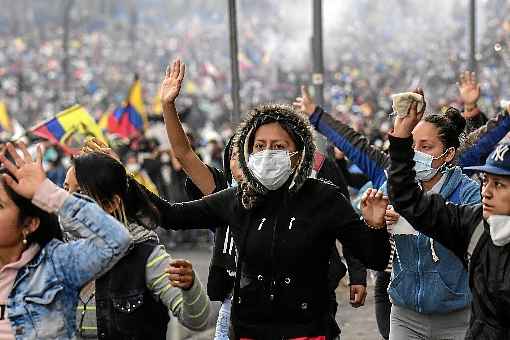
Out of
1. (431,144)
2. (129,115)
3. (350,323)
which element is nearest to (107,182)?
(431,144)

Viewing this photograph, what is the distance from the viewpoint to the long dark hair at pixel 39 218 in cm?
330

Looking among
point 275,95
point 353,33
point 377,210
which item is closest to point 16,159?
point 377,210

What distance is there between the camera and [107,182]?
380 cm

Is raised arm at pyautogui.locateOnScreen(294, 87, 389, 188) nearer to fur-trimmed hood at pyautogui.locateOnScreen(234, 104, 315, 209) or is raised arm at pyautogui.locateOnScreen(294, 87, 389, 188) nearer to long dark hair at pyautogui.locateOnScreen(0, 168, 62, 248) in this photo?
fur-trimmed hood at pyautogui.locateOnScreen(234, 104, 315, 209)

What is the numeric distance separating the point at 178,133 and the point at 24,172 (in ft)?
5.78

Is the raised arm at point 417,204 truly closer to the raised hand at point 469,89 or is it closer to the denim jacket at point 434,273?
the denim jacket at point 434,273

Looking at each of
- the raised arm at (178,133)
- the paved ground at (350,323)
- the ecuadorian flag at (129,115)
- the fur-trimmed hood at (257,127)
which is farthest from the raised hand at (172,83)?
the ecuadorian flag at (129,115)

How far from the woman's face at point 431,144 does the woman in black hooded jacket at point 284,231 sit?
3.03ft

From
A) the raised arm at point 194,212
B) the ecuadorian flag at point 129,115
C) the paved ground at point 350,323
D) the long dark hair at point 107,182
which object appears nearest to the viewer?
the long dark hair at point 107,182

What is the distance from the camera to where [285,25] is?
6756 cm

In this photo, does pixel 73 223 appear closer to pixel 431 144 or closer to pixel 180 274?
pixel 180 274

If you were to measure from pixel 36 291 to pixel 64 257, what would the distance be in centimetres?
13

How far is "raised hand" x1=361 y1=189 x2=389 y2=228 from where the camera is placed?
3932mm

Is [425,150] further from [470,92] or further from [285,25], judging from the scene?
[285,25]
